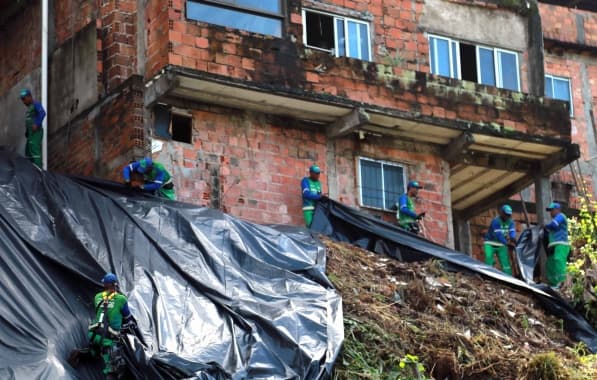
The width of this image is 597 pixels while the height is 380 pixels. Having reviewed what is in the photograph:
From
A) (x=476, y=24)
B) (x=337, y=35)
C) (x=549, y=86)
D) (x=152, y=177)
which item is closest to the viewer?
(x=152, y=177)

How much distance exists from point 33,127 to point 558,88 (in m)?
13.3

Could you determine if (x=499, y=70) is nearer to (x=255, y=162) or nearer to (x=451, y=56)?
(x=451, y=56)

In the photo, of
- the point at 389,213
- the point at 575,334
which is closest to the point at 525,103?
the point at 389,213

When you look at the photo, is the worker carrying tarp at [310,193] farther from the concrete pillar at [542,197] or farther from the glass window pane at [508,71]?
the glass window pane at [508,71]

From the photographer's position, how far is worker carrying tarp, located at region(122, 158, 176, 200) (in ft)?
63.4

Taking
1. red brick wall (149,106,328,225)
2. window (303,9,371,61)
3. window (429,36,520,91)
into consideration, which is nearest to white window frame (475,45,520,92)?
window (429,36,520,91)

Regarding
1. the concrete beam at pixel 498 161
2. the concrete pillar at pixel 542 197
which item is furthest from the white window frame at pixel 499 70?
the concrete pillar at pixel 542 197

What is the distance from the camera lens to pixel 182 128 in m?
21.5

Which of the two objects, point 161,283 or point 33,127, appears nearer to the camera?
point 161,283

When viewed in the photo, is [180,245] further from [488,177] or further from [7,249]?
[488,177]

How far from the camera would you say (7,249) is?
1675 centimetres

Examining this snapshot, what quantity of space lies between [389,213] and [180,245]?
5633 millimetres

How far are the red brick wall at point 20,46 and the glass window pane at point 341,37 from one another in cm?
473

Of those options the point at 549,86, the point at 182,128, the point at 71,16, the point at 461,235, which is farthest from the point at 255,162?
the point at 549,86
